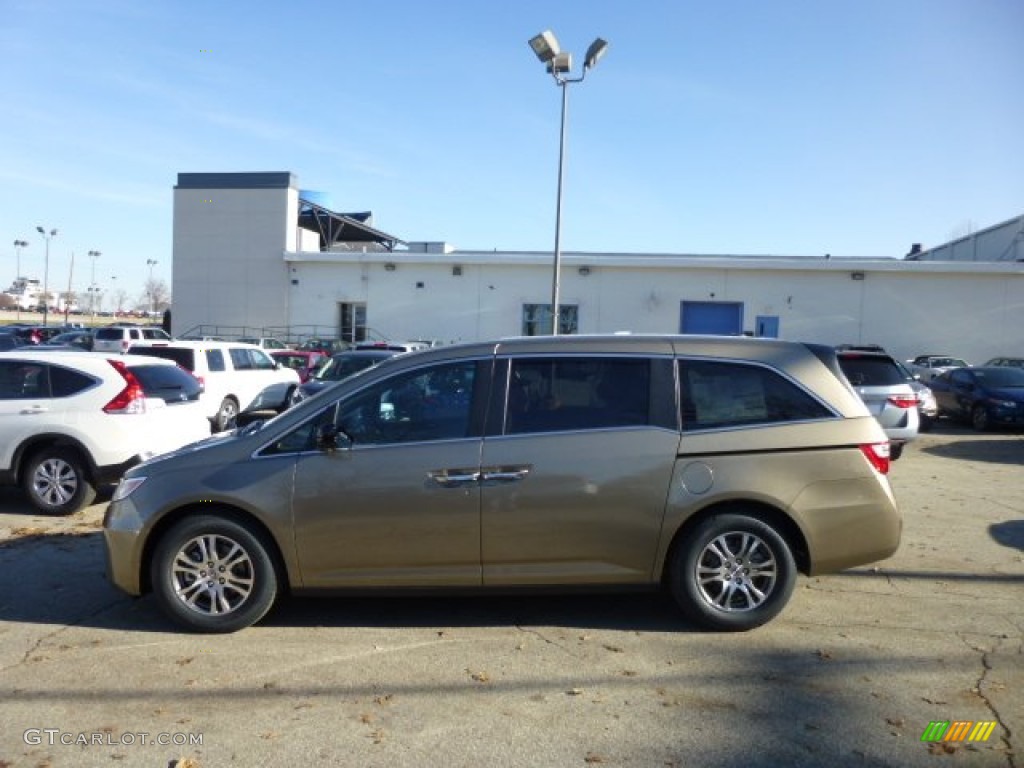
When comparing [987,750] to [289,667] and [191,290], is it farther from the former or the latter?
[191,290]

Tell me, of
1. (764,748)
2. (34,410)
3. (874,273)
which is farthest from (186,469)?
(874,273)

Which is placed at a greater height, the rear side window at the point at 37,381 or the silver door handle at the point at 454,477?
the rear side window at the point at 37,381

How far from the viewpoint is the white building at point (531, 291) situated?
3297 cm

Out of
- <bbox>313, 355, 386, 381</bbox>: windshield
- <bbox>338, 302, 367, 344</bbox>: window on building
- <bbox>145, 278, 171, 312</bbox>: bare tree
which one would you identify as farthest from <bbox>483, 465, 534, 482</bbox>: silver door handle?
<bbox>145, 278, 171, 312</bbox>: bare tree

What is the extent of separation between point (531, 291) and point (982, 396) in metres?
20.1

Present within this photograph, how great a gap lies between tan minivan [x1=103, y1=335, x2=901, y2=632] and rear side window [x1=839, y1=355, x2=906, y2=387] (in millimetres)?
6696

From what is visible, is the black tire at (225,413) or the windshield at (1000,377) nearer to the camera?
the black tire at (225,413)

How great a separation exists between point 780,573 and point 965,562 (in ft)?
8.56

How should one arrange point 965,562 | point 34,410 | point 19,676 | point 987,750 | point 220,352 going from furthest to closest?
1. point 220,352
2. point 34,410
3. point 965,562
4. point 19,676
5. point 987,750

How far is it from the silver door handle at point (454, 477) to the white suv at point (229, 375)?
33.3 feet

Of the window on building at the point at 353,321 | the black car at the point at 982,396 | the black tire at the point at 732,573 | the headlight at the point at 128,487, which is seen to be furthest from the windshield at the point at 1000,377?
the window on building at the point at 353,321

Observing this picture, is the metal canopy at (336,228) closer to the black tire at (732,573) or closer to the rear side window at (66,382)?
the rear side window at (66,382)

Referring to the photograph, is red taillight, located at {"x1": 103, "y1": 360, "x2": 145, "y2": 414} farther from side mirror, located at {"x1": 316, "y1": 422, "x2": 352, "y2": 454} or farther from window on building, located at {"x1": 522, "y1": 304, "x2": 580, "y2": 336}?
window on building, located at {"x1": 522, "y1": 304, "x2": 580, "y2": 336}

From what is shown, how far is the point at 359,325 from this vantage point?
119ft
